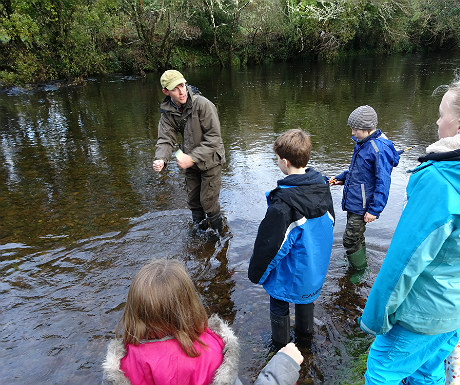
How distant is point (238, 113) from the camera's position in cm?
1270

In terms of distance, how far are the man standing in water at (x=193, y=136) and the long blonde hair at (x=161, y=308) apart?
2655mm

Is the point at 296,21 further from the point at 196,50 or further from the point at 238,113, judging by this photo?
the point at 238,113

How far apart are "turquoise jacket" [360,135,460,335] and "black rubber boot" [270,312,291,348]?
0.95 meters

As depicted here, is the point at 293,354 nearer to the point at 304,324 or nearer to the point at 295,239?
the point at 295,239

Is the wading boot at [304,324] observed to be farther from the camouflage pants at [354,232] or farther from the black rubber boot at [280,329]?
the camouflage pants at [354,232]

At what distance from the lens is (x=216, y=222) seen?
5000mm

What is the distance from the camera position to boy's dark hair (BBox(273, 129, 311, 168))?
2611 millimetres

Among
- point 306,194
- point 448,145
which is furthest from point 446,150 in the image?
point 306,194

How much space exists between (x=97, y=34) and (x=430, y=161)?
24298mm

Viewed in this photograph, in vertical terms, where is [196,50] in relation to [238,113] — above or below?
above

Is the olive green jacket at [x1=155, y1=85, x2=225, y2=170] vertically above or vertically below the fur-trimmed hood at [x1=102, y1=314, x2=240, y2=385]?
above

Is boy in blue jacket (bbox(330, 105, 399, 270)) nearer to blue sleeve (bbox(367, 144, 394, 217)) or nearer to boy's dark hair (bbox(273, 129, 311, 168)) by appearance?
blue sleeve (bbox(367, 144, 394, 217))

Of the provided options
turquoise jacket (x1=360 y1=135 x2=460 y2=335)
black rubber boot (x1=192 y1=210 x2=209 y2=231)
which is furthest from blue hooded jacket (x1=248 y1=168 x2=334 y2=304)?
black rubber boot (x1=192 y1=210 x2=209 y2=231)

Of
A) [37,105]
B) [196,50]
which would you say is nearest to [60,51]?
[37,105]
